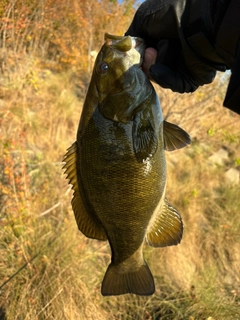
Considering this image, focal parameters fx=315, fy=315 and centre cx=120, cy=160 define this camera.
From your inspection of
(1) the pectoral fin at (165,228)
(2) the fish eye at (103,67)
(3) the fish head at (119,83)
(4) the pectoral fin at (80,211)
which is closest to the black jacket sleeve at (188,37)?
(3) the fish head at (119,83)

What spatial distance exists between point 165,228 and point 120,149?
724mm

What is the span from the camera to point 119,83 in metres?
1.93

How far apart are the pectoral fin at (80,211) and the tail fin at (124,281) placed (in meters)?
0.28

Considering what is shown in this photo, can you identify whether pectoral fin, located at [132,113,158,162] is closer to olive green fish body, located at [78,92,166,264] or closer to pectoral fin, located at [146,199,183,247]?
olive green fish body, located at [78,92,166,264]

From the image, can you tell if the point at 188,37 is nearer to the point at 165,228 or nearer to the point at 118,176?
the point at 118,176

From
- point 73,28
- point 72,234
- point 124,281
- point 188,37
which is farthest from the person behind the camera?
point 73,28

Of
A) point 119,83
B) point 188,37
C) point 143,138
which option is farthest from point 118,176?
point 188,37

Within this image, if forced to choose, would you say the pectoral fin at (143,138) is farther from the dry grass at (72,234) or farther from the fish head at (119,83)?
the dry grass at (72,234)

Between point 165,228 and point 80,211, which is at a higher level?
point 80,211

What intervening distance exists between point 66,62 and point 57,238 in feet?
27.1

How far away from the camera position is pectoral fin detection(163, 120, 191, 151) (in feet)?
6.61

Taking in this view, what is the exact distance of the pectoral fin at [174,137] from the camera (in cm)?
201

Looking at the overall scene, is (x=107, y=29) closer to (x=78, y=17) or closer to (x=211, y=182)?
(x=78, y=17)

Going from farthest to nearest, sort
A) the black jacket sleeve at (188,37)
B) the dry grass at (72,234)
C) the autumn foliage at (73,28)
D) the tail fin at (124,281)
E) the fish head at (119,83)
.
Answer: the autumn foliage at (73,28) → the dry grass at (72,234) → the tail fin at (124,281) → the fish head at (119,83) → the black jacket sleeve at (188,37)
